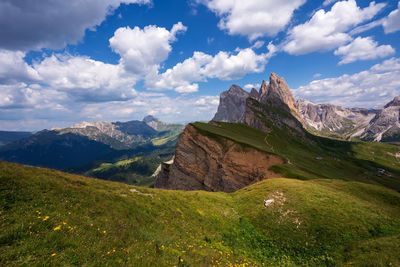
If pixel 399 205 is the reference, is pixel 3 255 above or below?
above

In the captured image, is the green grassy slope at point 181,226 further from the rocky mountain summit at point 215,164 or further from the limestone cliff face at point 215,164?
the limestone cliff face at point 215,164

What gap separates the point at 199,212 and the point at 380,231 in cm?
1960

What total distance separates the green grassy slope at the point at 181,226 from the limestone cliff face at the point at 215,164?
4013 centimetres

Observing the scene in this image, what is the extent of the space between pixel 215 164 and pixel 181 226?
59.1m

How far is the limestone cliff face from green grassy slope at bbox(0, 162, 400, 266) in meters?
40.1

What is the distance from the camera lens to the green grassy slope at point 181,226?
8141 millimetres

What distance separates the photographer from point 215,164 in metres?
75.1

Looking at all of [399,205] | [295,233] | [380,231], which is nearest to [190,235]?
[295,233]

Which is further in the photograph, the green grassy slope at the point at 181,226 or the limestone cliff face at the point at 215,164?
the limestone cliff face at the point at 215,164

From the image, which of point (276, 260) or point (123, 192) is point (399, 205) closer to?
point (276, 260)

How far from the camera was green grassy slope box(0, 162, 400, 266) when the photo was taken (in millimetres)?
8141

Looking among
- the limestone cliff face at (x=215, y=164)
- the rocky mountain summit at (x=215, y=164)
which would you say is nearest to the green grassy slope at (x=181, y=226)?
the rocky mountain summit at (x=215, y=164)

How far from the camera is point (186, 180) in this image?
8250 centimetres

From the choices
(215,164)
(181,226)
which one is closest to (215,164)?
(215,164)
